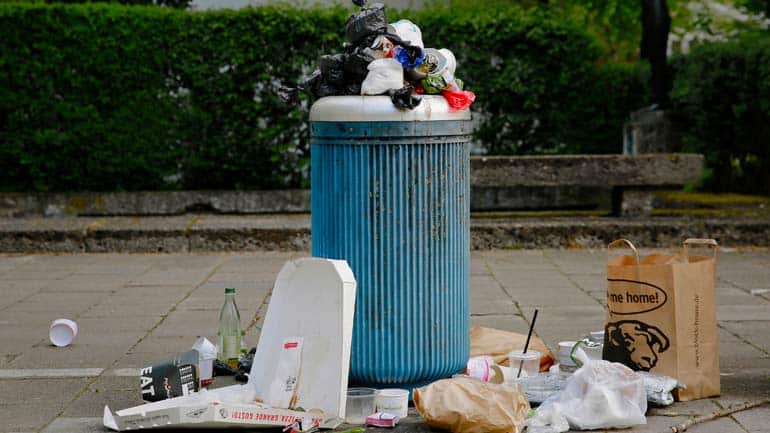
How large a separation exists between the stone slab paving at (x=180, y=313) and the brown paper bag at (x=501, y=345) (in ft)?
1.23

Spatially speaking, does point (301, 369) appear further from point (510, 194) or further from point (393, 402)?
point (510, 194)

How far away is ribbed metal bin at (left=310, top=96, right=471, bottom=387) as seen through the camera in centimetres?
506

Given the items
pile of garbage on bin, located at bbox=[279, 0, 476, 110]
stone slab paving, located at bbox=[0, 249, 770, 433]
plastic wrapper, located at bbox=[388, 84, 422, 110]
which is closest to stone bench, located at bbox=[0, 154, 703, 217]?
stone slab paving, located at bbox=[0, 249, 770, 433]

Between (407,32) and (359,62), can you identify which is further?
(407,32)

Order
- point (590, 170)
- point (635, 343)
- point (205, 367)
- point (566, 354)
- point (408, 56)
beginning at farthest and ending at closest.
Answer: point (590, 170), point (566, 354), point (205, 367), point (635, 343), point (408, 56)

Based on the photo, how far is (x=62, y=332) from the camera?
21.5ft

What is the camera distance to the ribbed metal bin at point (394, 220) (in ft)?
16.6

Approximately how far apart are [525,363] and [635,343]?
0.58m

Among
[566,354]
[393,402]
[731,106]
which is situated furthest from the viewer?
[731,106]

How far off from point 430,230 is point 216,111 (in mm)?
6650

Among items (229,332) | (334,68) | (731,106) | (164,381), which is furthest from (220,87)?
(164,381)

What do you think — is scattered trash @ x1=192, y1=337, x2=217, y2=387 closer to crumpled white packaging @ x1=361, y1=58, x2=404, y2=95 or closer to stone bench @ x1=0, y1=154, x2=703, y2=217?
crumpled white packaging @ x1=361, y1=58, x2=404, y2=95

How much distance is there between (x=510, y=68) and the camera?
11.7 meters

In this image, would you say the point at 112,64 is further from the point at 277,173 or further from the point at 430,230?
the point at 430,230
